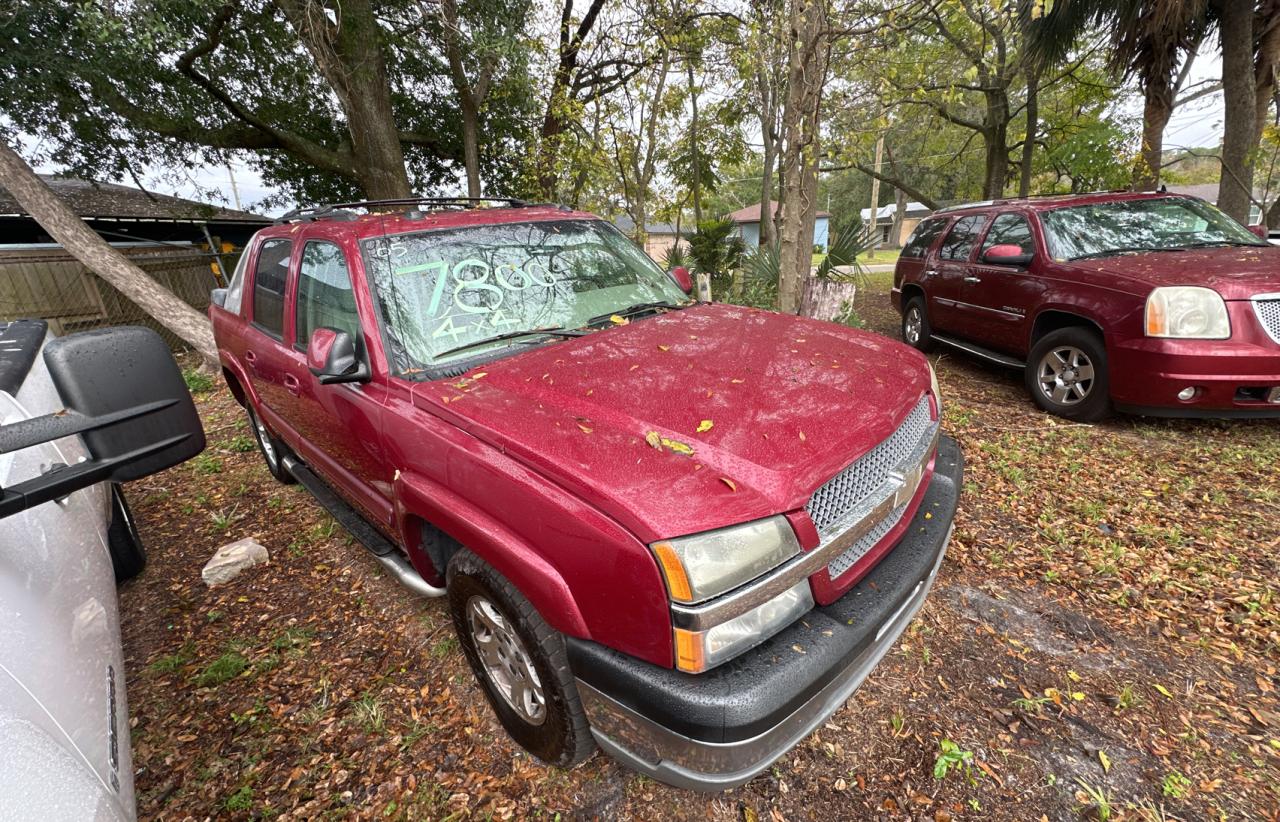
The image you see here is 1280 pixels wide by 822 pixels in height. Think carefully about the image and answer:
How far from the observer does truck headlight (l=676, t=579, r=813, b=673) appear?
4.48 feet

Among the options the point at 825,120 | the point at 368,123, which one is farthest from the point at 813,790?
the point at 368,123

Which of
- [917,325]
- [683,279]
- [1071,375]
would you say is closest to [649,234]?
[917,325]

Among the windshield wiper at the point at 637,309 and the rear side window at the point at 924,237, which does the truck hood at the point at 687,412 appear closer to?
the windshield wiper at the point at 637,309

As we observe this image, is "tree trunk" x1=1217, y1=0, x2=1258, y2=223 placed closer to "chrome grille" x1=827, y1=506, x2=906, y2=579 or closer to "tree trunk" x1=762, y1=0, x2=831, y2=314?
Result: "tree trunk" x1=762, y1=0, x2=831, y2=314

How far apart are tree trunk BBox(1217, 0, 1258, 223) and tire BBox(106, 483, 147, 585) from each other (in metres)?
12.7

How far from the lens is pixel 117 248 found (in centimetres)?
1108

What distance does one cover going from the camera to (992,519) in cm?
330

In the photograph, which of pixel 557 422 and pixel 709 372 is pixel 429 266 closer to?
pixel 557 422

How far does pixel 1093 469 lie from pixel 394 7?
10036 mm

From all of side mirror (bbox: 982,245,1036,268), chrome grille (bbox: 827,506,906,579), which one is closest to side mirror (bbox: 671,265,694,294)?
chrome grille (bbox: 827,506,906,579)

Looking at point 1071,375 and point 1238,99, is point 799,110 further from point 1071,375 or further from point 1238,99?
point 1238,99

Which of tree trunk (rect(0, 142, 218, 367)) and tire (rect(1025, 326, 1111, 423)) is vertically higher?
tree trunk (rect(0, 142, 218, 367))

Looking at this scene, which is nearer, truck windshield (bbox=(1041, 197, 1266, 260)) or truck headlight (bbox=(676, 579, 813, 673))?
truck headlight (bbox=(676, 579, 813, 673))

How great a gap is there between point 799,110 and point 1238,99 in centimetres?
734
